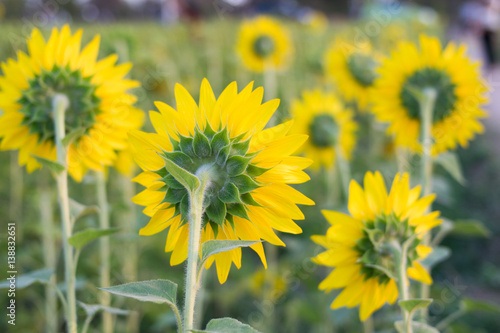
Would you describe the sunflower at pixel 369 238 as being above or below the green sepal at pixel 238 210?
below

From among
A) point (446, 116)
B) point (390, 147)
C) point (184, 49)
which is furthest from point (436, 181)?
point (184, 49)

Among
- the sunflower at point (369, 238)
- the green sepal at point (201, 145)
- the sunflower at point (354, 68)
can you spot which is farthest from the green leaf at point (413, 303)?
the sunflower at point (354, 68)

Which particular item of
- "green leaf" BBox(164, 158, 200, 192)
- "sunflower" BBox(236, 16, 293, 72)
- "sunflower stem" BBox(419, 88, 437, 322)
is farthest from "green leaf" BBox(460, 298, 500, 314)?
"sunflower" BBox(236, 16, 293, 72)

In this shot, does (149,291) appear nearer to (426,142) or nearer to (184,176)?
→ (184,176)

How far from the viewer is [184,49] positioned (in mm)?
5246

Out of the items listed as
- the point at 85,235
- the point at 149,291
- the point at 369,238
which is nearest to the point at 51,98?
the point at 85,235

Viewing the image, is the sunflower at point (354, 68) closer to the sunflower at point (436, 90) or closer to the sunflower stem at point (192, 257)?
the sunflower at point (436, 90)

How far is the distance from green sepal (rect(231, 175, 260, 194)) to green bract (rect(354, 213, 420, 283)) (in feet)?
0.89

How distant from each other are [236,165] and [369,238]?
0.31 meters

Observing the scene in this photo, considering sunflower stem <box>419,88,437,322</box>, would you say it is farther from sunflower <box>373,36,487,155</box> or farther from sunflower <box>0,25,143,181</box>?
sunflower <box>0,25,143,181</box>

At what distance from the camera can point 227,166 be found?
27.5 inches

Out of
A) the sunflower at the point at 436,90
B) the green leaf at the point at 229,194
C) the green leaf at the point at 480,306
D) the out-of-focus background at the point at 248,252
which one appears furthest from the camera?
the out-of-focus background at the point at 248,252

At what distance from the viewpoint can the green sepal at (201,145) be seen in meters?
0.70

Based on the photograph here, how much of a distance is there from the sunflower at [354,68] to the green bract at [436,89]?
77cm
